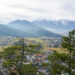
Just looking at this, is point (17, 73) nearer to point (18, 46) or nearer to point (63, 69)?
point (18, 46)

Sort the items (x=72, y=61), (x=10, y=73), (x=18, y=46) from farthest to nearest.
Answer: (x=10, y=73) < (x=18, y=46) < (x=72, y=61)

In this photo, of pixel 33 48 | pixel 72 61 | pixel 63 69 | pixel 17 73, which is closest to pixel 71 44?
pixel 72 61

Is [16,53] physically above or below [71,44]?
below

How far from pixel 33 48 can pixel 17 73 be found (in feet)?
24.1

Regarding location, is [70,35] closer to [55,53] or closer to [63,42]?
[63,42]

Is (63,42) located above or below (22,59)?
above

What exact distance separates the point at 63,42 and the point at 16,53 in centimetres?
816

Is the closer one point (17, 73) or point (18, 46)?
point (18, 46)

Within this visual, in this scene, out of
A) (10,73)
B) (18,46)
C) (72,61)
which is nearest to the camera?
(72,61)

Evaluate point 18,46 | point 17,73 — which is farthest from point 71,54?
point 17,73

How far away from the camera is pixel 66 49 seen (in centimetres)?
1930

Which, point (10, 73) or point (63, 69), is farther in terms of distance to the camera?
point (10, 73)

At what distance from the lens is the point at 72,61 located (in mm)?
18141

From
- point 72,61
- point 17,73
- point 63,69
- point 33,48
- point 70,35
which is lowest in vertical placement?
point 17,73
